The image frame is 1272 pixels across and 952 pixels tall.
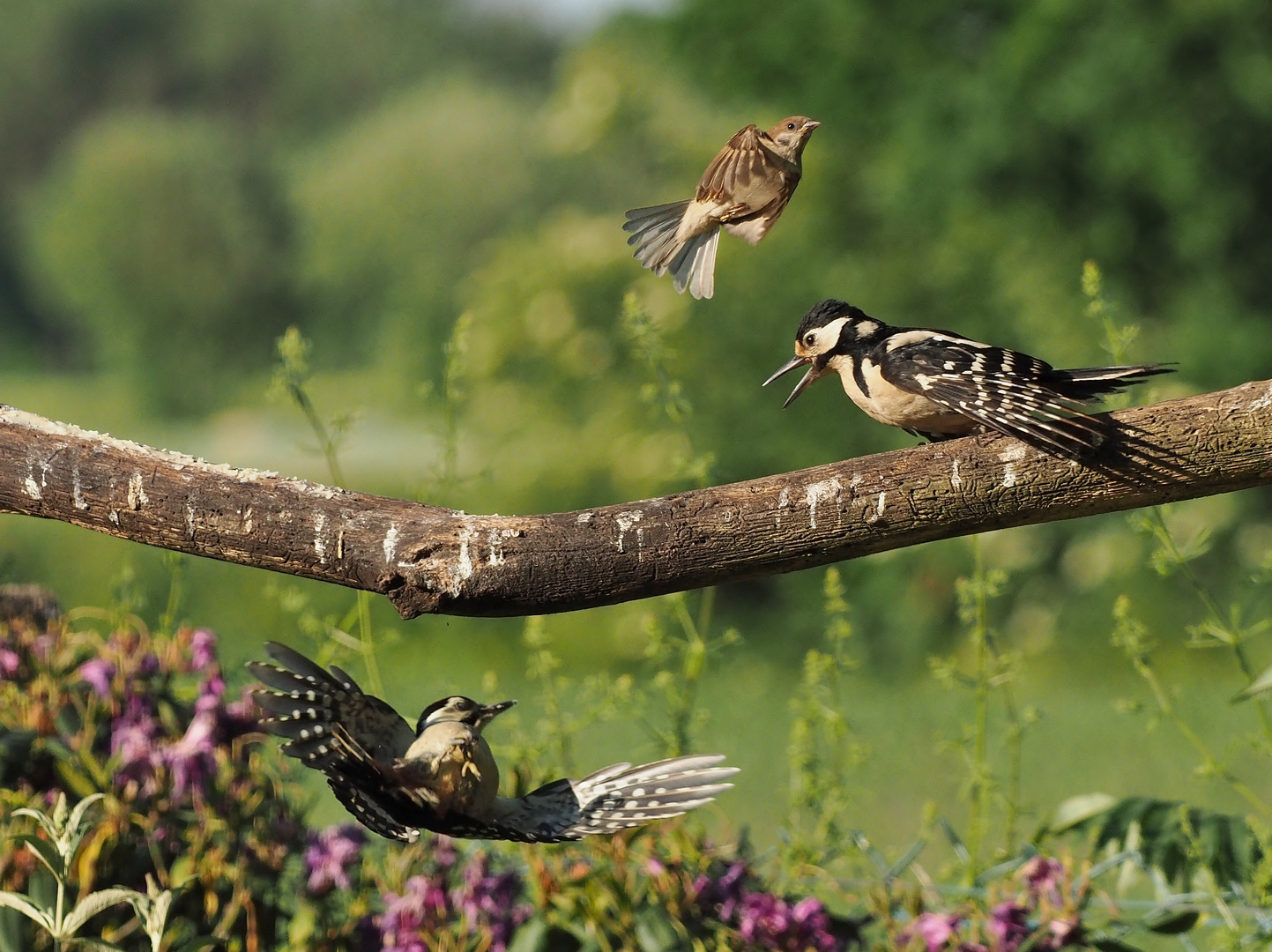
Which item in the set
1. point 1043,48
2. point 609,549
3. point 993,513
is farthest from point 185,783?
point 1043,48

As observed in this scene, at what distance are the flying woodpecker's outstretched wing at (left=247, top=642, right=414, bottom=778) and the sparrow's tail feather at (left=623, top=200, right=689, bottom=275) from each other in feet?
1.98

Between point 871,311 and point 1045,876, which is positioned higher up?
point 871,311

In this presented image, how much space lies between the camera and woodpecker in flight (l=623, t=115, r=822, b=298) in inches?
64.2

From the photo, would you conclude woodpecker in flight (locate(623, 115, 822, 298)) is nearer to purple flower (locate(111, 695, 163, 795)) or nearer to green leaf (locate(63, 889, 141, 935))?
green leaf (locate(63, 889, 141, 935))

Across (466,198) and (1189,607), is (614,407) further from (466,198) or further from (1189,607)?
(466,198)

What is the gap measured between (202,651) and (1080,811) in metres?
1.49

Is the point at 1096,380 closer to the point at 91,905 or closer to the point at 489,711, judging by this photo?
the point at 489,711

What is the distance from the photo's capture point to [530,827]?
182cm

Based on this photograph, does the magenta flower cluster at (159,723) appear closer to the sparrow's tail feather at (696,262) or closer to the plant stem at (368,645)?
the plant stem at (368,645)

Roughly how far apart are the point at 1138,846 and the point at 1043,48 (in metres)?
6.08

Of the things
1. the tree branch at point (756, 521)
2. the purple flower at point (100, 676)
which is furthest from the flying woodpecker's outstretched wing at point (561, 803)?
the purple flower at point (100, 676)

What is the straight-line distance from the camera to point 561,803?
6.11 feet

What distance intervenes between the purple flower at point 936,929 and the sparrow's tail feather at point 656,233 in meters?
1.04

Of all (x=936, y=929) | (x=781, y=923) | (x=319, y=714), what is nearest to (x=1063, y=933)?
(x=936, y=929)
